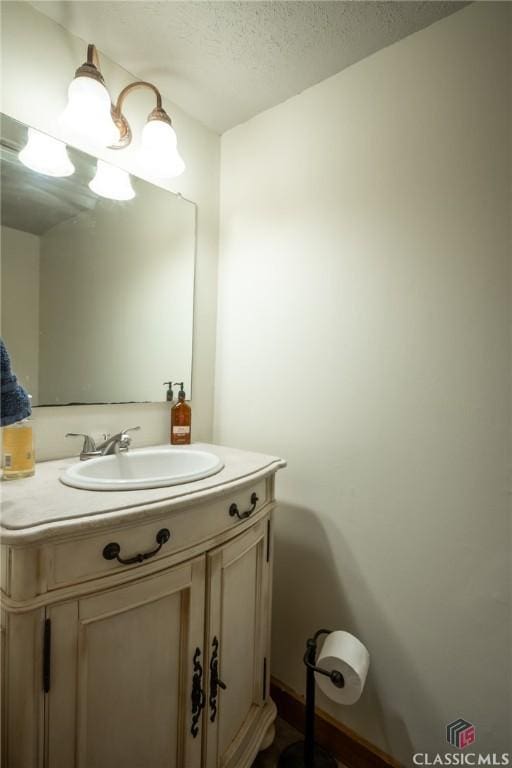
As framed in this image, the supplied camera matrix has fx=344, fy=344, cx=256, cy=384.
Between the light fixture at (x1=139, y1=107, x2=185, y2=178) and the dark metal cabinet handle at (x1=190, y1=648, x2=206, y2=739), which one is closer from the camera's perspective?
the dark metal cabinet handle at (x1=190, y1=648, x2=206, y2=739)

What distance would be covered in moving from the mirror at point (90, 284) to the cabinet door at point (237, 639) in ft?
2.15

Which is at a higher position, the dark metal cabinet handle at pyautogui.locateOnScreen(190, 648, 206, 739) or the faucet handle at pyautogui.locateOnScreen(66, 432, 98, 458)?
the faucet handle at pyautogui.locateOnScreen(66, 432, 98, 458)

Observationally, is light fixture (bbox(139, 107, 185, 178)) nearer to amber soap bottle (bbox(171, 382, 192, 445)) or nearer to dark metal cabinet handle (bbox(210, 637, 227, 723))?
amber soap bottle (bbox(171, 382, 192, 445))

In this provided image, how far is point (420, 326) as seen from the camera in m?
1.04

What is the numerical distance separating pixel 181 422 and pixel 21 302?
0.64 m

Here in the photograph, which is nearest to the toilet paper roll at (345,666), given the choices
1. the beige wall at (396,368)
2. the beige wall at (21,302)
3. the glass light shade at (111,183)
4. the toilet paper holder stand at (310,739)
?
the toilet paper holder stand at (310,739)

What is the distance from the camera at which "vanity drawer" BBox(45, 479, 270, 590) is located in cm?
62

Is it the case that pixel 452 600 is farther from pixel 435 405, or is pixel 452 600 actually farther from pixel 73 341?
pixel 73 341

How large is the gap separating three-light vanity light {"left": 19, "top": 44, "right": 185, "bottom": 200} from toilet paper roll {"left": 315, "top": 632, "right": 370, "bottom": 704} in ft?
5.19

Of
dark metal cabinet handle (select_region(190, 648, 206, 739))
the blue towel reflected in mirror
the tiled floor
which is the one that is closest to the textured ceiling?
the blue towel reflected in mirror

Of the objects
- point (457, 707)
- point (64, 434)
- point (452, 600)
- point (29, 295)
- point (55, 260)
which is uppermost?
point (55, 260)

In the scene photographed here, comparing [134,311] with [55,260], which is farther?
[134,311]

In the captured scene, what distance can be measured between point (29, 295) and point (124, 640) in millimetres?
927

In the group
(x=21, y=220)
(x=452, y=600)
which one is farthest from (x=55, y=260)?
(x=452, y=600)
